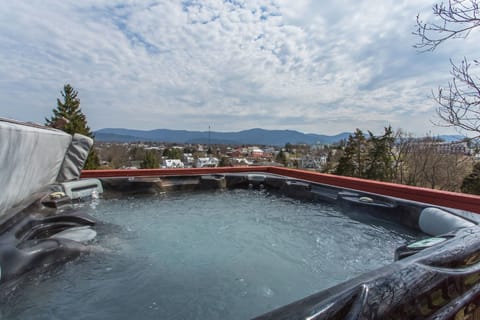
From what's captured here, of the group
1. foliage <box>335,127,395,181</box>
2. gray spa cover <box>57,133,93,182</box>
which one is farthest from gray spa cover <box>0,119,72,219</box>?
foliage <box>335,127,395,181</box>

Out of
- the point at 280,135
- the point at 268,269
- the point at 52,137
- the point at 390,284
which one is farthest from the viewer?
the point at 280,135

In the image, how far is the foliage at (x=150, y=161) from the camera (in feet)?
68.3

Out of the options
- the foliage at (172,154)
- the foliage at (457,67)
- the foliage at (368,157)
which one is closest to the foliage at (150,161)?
the foliage at (172,154)

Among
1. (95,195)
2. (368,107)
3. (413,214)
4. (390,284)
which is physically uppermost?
(368,107)

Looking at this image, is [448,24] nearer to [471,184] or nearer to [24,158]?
[24,158]

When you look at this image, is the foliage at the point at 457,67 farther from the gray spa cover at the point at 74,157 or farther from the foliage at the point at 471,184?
the foliage at the point at 471,184

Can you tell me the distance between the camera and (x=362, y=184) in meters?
3.31

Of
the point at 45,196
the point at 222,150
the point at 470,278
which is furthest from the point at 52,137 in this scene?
the point at 222,150

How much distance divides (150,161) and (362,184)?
20.4m

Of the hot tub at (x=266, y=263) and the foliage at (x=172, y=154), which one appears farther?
the foliage at (x=172, y=154)

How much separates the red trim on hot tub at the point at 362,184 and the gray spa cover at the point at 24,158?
1529 millimetres

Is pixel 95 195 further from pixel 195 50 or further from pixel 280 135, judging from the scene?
pixel 280 135

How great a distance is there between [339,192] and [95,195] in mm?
3493

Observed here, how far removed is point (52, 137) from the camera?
2.41 m
